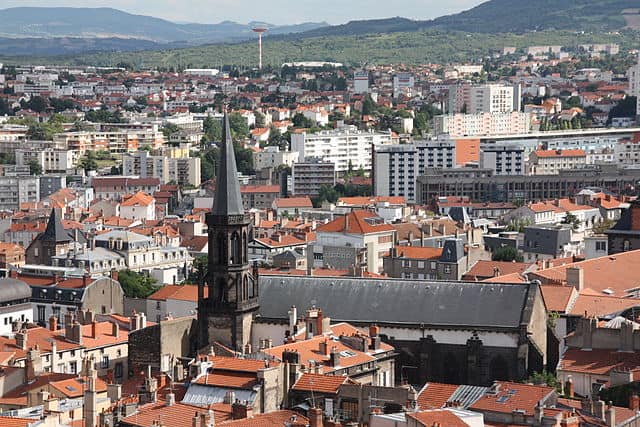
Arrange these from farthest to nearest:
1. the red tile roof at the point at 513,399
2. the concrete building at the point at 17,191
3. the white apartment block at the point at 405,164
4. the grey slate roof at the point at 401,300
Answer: the white apartment block at the point at 405,164 → the concrete building at the point at 17,191 → the grey slate roof at the point at 401,300 → the red tile roof at the point at 513,399

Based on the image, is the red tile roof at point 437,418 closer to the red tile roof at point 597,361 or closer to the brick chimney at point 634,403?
the brick chimney at point 634,403

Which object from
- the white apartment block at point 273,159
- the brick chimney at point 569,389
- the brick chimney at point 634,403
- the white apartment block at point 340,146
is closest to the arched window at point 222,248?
the brick chimney at point 569,389

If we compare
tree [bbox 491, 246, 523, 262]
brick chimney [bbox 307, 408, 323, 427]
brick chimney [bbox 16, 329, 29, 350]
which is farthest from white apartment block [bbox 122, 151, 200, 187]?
brick chimney [bbox 307, 408, 323, 427]

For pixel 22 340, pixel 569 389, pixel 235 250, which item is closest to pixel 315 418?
pixel 569 389

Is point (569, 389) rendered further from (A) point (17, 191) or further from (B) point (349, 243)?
(A) point (17, 191)

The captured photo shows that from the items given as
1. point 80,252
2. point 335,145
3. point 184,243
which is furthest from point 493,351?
point 335,145

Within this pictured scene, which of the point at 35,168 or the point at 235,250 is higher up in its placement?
the point at 235,250

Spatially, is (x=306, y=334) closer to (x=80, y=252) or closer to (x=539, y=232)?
(x=80, y=252)

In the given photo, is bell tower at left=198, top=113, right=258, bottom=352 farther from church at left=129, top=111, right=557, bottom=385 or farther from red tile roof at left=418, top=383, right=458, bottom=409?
red tile roof at left=418, top=383, right=458, bottom=409
